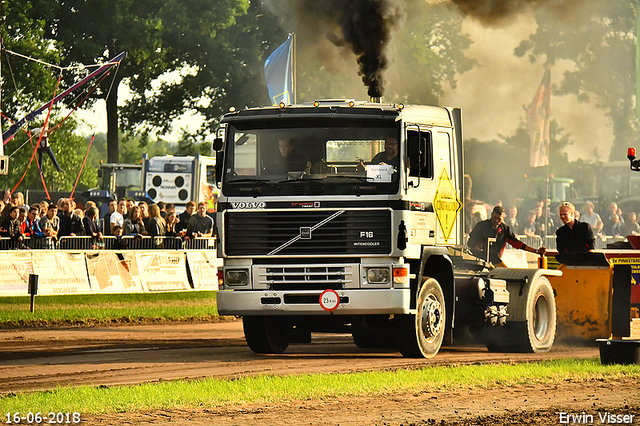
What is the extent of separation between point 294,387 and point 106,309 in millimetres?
11182

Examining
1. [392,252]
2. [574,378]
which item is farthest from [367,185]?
[574,378]

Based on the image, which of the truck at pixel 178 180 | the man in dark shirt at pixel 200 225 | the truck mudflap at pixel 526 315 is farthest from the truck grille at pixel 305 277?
the truck at pixel 178 180

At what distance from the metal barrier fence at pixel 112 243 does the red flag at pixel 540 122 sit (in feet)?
40.5

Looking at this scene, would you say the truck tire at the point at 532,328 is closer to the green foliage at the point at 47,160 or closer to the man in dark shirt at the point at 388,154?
the man in dark shirt at the point at 388,154

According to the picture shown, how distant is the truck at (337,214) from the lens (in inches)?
502

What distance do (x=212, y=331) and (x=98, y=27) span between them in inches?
1288

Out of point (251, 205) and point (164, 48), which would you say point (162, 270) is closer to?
point (251, 205)

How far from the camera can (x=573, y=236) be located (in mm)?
16094

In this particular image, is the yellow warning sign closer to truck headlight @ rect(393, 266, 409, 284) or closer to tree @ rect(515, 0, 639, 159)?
truck headlight @ rect(393, 266, 409, 284)

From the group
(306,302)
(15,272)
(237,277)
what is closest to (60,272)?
(15,272)

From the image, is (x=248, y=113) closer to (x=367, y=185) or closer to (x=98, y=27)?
(x=367, y=185)

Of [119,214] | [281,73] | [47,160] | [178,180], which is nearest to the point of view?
[119,214]

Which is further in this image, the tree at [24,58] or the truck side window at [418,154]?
the tree at [24,58]

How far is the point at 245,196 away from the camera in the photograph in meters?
12.9
